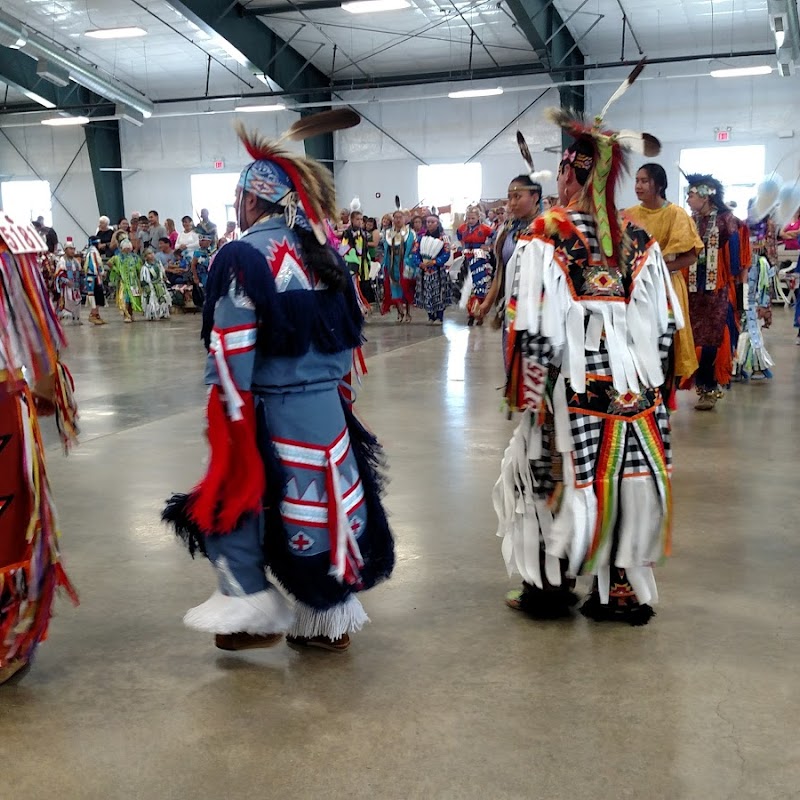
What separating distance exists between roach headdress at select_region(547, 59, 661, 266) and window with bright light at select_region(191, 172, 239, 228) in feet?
59.6

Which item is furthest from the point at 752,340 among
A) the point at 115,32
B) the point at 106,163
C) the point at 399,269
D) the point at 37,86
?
the point at 106,163

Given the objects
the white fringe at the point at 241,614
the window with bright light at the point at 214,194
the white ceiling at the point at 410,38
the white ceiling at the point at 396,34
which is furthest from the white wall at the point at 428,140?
the white fringe at the point at 241,614

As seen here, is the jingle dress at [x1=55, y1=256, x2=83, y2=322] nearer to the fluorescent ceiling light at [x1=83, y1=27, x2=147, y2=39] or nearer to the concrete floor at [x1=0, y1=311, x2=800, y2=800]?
the fluorescent ceiling light at [x1=83, y1=27, x2=147, y2=39]

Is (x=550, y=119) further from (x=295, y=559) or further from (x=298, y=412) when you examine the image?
(x=295, y=559)

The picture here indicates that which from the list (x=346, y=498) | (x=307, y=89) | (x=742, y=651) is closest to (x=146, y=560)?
(x=346, y=498)

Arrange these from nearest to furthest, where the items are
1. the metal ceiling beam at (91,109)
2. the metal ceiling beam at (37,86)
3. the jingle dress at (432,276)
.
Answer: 1. the jingle dress at (432,276)
2. the metal ceiling beam at (37,86)
3. the metal ceiling beam at (91,109)

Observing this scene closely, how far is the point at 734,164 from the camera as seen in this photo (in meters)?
16.4

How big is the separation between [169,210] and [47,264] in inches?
471

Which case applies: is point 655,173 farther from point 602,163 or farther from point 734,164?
point 734,164

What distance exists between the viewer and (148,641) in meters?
2.51

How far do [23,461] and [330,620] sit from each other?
815 millimetres

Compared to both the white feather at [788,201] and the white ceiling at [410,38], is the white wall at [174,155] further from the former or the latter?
the white feather at [788,201]

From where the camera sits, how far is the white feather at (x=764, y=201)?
6586mm

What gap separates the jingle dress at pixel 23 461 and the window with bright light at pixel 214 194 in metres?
18.2
